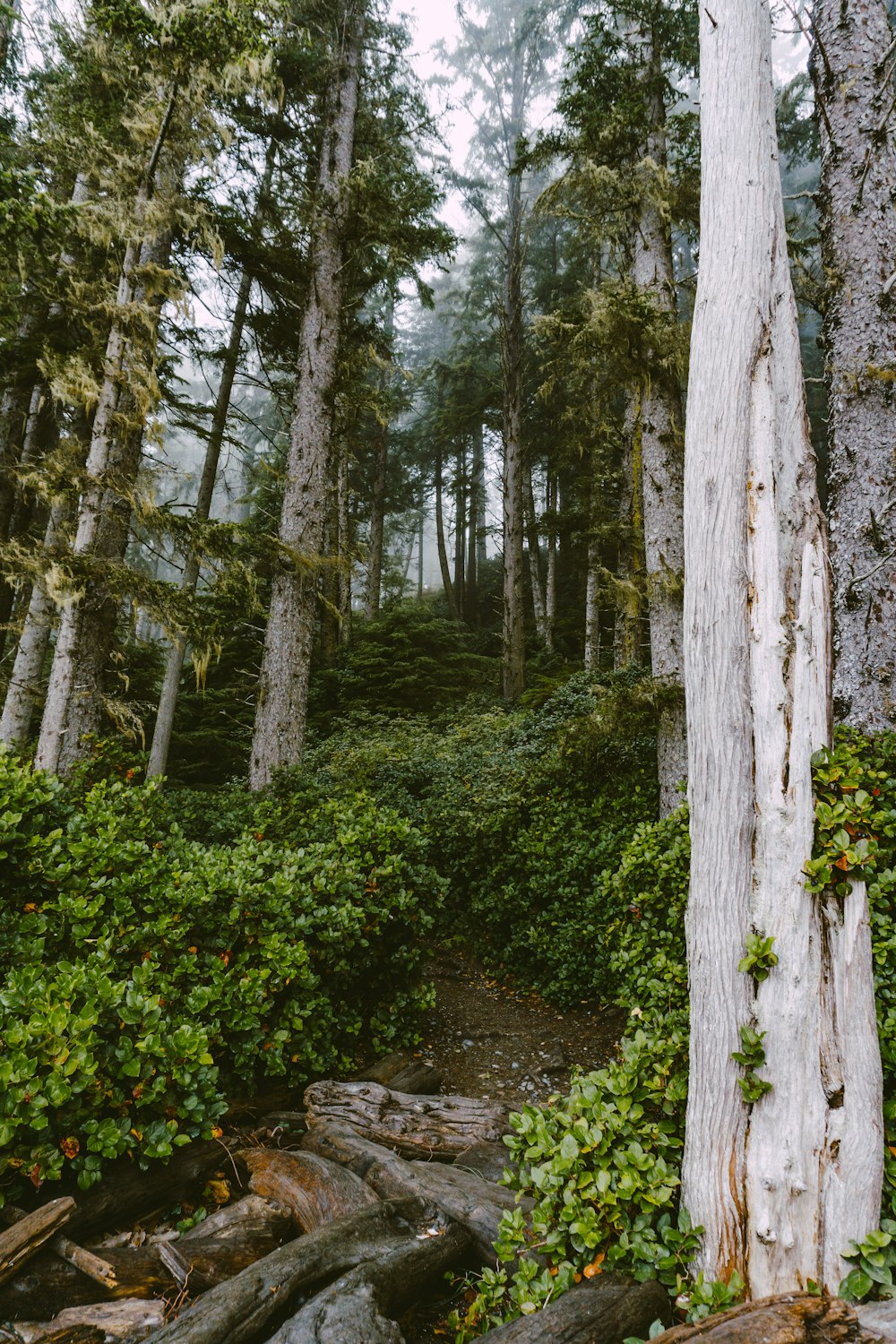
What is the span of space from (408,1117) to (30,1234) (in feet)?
6.96

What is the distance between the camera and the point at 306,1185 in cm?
313

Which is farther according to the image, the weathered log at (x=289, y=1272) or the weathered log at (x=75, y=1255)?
the weathered log at (x=75, y=1255)

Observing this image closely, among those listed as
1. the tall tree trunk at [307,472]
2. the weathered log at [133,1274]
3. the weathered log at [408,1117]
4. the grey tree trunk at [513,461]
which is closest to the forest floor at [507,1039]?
the weathered log at [408,1117]

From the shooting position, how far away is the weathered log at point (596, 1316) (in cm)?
210

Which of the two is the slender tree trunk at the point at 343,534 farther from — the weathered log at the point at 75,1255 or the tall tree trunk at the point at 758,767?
the weathered log at the point at 75,1255

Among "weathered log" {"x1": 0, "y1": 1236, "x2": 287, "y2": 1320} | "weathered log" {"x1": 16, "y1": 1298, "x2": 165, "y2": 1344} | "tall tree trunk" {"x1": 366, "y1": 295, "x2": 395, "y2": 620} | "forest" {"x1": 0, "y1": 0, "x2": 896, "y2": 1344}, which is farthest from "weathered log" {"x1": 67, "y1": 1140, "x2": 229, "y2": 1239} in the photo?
"tall tree trunk" {"x1": 366, "y1": 295, "x2": 395, "y2": 620}

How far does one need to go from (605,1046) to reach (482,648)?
1576cm

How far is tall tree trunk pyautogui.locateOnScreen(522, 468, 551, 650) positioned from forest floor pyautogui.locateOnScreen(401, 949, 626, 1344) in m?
13.1

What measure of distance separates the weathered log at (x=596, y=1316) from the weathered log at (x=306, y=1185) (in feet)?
3.58

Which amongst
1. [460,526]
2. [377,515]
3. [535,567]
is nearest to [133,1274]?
[377,515]

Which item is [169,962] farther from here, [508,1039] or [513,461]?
[513,461]

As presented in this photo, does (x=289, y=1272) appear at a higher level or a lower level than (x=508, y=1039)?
higher

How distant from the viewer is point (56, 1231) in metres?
2.48

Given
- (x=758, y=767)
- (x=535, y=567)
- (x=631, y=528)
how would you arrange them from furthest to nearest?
1. (x=535, y=567)
2. (x=631, y=528)
3. (x=758, y=767)
